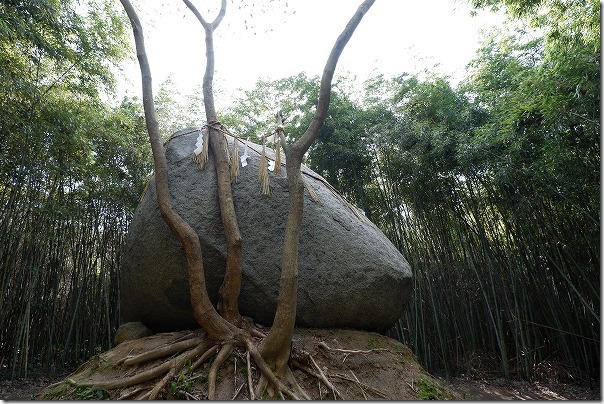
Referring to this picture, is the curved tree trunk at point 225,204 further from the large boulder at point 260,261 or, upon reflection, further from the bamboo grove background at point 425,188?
the bamboo grove background at point 425,188

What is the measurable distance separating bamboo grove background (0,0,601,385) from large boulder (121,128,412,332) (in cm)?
192

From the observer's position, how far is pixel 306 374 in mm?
2244

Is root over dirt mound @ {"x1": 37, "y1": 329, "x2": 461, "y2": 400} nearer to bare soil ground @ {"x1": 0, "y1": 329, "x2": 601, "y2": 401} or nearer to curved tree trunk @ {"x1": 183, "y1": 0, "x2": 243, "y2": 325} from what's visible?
bare soil ground @ {"x1": 0, "y1": 329, "x2": 601, "y2": 401}

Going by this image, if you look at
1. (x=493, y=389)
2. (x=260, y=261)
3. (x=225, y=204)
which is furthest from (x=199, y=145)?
(x=493, y=389)

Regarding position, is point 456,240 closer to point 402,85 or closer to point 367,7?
point 402,85

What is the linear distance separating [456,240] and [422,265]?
538 millimetres

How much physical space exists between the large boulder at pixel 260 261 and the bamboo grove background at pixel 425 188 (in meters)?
1.92

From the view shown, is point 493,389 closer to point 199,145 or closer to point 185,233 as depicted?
point 185,233

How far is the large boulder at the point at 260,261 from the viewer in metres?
2.64

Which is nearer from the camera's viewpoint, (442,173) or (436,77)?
(442,173)

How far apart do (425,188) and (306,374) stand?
3592mm

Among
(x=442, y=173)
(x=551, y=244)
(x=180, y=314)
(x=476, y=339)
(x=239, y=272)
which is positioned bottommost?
(x=476, y=339)

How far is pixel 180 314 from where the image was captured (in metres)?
2.71

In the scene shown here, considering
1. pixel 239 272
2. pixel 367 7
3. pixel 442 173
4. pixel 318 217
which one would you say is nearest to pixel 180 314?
pixel 239 272
